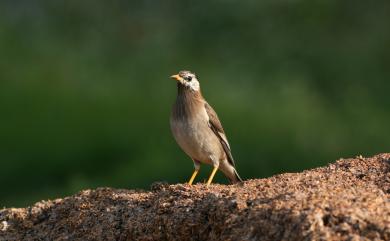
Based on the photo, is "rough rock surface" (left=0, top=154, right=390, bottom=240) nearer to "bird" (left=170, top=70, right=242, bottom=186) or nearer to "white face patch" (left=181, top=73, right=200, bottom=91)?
"bird" (left=170, top=70, right=242, bottom=186)

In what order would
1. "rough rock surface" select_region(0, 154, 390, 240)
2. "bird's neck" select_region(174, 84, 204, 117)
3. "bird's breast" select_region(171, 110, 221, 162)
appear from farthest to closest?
"bird's neck" select_region(174, 84, 204, 117), "bird's breast" select_region(171, 110, 221, 162), "rough rock surface" select_region(0, 154, 390, 240)

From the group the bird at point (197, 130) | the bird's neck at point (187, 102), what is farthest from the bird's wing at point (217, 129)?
the bird's neck at point (187, 102)

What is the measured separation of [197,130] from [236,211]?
3.15m

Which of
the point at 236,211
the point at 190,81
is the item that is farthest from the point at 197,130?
the point at 236,211

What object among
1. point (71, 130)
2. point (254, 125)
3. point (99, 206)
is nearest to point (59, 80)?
point (71, 130)

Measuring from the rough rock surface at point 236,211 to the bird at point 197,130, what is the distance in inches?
64.9

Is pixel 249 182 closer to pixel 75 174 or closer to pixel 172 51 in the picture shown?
pixel 75 174

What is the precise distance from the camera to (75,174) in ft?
34.3

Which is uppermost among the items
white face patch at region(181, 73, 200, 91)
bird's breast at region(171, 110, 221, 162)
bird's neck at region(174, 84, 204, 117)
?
white face patch at region(181, 73, 200, 91)

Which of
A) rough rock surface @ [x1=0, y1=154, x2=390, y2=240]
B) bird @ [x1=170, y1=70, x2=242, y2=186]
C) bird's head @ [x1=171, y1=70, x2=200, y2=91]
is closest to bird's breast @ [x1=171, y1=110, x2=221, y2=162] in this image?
bird @ [x1=170, y1=70, x2=242, y2=186]

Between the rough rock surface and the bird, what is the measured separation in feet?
5.41

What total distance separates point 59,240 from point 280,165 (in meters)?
5.03

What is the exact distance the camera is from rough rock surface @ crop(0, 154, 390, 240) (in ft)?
14.6

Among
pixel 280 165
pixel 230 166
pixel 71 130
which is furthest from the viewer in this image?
pixel 71 130
